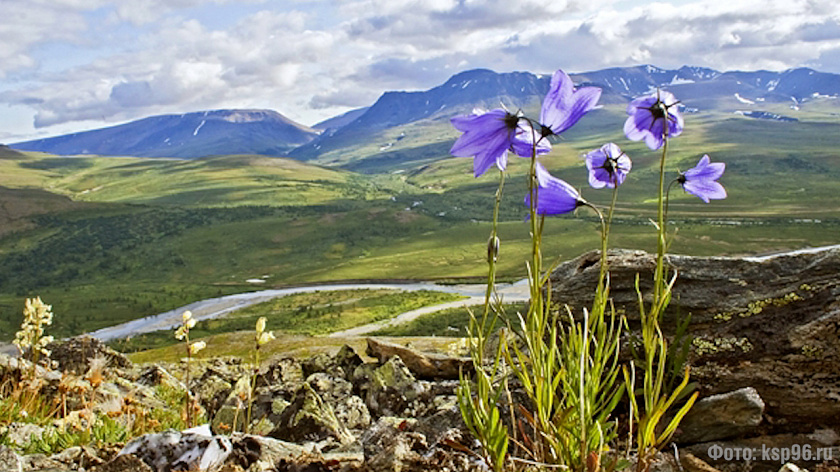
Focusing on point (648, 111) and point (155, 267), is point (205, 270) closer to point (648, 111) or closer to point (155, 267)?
point (155, 267)

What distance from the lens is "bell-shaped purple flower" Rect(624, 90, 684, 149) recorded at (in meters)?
3.79

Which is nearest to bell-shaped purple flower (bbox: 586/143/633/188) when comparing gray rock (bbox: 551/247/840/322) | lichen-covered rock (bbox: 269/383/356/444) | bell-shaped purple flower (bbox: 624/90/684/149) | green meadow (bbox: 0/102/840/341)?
bell-shaped purple flower (bbox: 624/90/684/149)

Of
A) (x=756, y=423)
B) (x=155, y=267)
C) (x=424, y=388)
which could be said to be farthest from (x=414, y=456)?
(x=155, y=267)

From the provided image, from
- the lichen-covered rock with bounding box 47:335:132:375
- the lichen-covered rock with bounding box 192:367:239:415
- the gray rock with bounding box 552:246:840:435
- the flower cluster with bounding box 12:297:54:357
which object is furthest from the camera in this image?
the lichen-covered rock with bounding box 47:335:132:375

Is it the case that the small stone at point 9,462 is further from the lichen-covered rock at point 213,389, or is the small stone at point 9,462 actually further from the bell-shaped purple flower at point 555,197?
the lichen-covered rock at point 213,389

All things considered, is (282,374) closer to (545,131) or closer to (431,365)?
(431,365)

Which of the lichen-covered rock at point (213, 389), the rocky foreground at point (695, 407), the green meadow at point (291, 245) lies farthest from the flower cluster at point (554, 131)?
the green meadow at point (291, 245)

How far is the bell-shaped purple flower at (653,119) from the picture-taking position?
3791 mm

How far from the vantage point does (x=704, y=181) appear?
13.7 ft

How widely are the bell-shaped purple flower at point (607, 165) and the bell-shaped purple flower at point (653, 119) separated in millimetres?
206

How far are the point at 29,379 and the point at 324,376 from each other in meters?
5.82

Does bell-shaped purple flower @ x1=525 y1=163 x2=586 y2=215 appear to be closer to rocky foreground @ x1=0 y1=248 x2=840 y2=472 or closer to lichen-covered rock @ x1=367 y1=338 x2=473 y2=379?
rocky foreground @ x1=0 y1=248 x2=840 y2=472

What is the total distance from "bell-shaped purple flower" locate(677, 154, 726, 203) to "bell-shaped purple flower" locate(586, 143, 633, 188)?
1.19 ft

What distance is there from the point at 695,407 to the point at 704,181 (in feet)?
10.8
